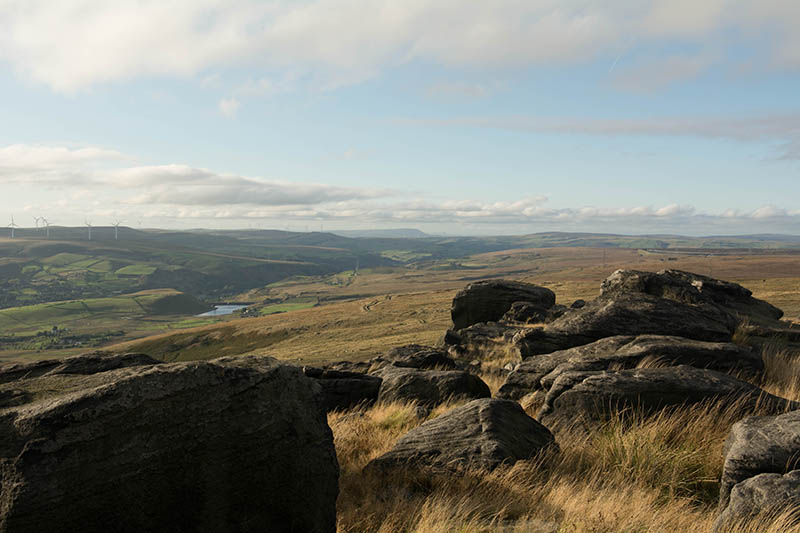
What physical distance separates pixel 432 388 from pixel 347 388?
3102 mm

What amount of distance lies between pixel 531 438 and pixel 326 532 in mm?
4610

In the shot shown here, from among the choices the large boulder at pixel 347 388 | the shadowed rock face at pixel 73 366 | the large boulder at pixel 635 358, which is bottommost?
the large boulder at pixel 347 388

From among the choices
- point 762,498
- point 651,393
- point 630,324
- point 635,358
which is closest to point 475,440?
point 762,498

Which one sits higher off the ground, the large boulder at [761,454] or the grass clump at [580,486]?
the large boulder at [761,454]

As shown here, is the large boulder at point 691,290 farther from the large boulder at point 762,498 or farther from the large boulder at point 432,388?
the large boulder at point 762,498

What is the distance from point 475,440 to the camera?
28.3 feet

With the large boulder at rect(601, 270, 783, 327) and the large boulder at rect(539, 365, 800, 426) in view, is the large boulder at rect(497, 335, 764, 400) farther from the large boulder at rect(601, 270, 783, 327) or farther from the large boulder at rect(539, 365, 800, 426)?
the large boulder at rect(601, 270, 783, 327)

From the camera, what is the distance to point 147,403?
560 centimetres

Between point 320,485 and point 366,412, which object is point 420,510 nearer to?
point 320,485

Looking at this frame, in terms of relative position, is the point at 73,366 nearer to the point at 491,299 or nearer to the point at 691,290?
the point at 691,290

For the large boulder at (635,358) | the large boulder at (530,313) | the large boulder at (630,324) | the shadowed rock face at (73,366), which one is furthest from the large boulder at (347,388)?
the large boulder at (530,313)

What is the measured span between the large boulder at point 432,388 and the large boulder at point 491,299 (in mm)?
19583

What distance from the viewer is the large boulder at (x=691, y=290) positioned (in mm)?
20781

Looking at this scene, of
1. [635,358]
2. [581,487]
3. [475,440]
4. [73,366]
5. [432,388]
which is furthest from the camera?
[432,388]
